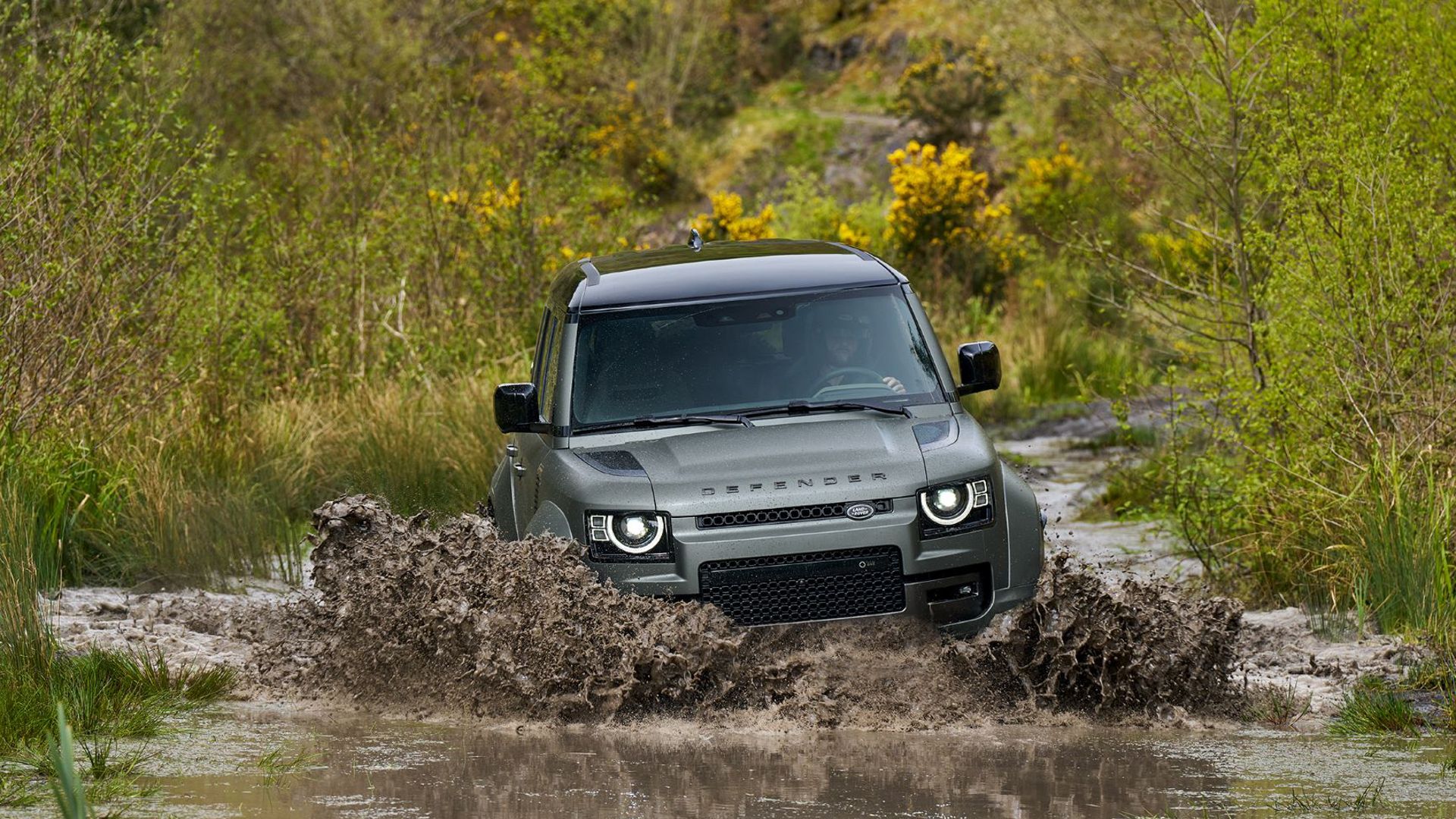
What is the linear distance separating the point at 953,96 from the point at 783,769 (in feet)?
101

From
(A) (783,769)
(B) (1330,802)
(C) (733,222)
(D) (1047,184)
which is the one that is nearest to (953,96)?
(D) (1047,184)

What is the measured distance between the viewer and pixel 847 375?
25.6 ft

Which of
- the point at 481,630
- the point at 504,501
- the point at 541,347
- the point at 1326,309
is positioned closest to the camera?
the point at 481,630

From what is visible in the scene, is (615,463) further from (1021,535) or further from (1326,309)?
(1326,309)

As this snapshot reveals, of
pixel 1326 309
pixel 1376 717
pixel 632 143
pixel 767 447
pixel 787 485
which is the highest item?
pixel 632 143

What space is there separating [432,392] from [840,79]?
33.5m

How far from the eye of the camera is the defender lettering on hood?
22.0ft

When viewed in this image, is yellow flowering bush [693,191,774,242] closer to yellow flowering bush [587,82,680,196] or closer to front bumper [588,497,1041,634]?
yellow flowering bush [587,82,680,196]

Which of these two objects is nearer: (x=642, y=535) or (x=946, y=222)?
(x=642, y=535)

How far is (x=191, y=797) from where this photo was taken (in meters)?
5.70

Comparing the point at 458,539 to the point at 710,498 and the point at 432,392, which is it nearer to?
the point at 710,498

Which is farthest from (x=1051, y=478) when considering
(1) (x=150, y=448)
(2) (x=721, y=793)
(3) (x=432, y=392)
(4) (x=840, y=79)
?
(4) (x=840, y=79)

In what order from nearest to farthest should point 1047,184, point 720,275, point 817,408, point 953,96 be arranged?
1. point 817,408
2. point 720,275
3. point 1047,184
4. point 953,96

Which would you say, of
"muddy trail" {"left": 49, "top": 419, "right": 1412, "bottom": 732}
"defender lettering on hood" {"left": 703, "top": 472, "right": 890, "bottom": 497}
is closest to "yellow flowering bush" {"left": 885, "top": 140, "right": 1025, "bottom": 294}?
"muddy trail" {"left": 49, "top": 419, "right": 1412, "bottom": 732}
